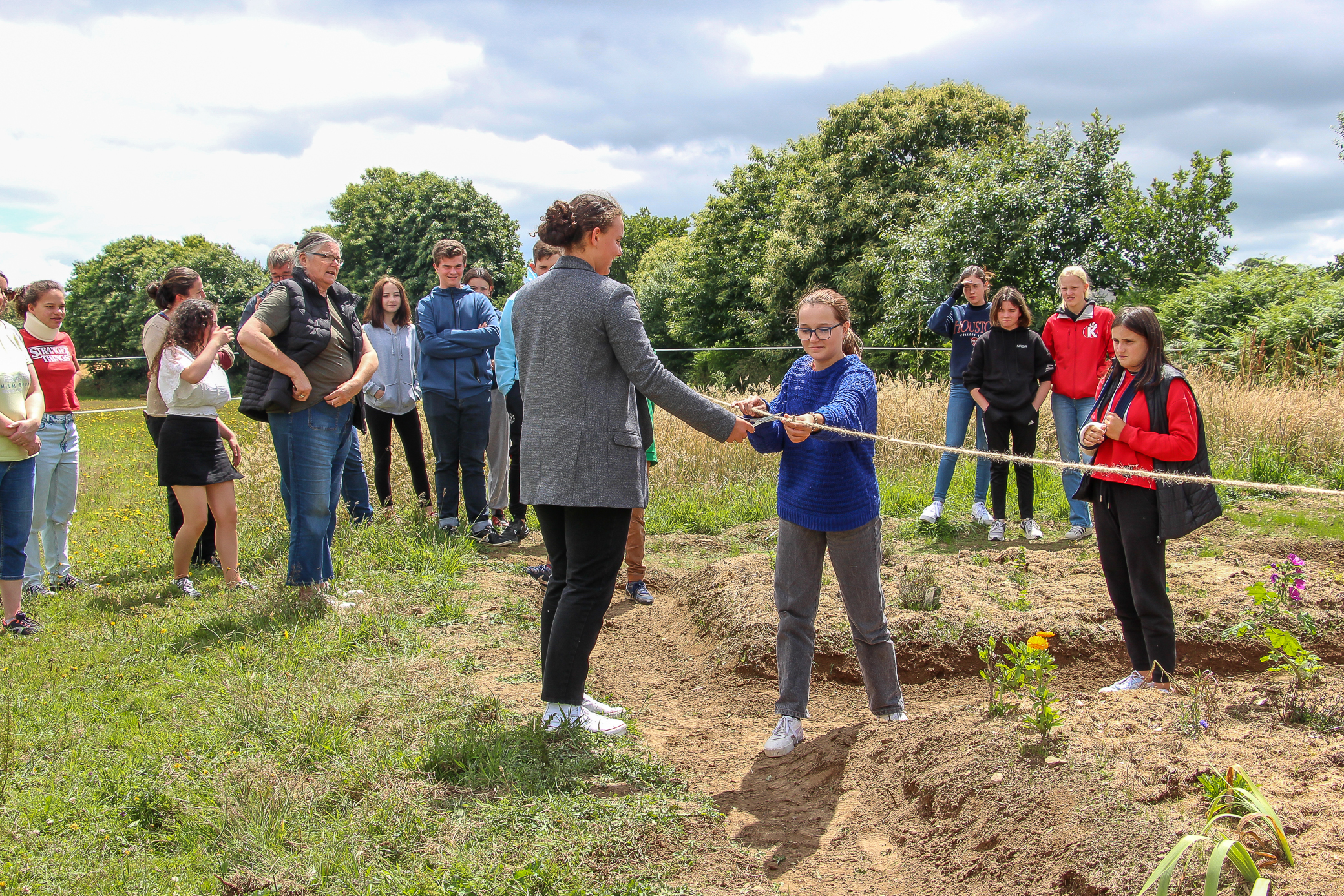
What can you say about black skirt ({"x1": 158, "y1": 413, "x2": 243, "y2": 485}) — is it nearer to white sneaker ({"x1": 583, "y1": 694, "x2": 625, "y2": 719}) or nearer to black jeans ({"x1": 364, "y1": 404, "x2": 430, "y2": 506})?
black jeans ({"x1": 364, "y1": 404, "x2": 430, "y2": 506})

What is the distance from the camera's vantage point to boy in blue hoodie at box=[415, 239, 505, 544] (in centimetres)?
664

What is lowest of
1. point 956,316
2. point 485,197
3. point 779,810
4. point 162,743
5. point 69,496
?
point 779,810

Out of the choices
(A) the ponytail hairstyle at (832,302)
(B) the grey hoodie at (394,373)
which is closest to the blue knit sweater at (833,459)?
(A) the ponytail hairstyle at (832,302)

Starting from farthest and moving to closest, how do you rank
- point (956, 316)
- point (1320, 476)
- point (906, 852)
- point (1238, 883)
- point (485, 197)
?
point (485, 197), point (1320, 476), point (956, 316), point (906, 852), point (1238, 883)

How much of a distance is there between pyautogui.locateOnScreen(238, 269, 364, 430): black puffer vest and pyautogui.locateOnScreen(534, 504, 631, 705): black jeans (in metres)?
2.16

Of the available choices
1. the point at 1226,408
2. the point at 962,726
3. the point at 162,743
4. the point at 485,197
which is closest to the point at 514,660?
the point at 162,743

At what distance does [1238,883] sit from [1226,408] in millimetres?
8236

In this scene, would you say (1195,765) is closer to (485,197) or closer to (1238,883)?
(1238,883)

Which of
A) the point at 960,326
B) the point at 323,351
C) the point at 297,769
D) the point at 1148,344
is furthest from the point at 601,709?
the point at 960,326

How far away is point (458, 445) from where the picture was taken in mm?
6820

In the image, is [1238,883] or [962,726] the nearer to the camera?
[1238,883]

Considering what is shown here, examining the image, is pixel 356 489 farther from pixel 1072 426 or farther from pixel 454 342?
pixel 1072 426

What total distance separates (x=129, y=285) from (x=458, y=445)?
173 ft

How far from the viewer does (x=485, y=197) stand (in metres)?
41.9
